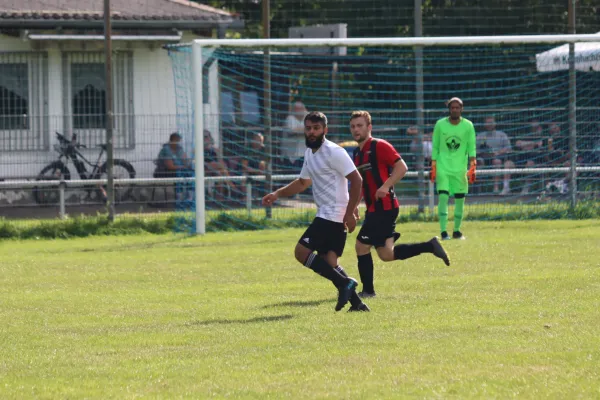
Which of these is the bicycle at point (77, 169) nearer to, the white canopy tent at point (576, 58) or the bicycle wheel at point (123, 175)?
the bicycle wheel at point (123, 175)

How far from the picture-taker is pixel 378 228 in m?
10.7

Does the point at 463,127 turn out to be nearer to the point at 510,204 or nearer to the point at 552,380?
the point at 510,204

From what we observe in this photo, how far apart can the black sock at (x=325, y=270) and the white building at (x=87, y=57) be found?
37.0ft

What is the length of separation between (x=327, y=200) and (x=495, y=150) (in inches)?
452

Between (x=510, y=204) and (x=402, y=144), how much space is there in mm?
2289

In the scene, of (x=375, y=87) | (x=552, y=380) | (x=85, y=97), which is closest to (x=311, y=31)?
(x=375, y=87)

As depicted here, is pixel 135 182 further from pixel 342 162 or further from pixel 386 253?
pixel 342 162

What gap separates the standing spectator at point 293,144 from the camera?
20453mm

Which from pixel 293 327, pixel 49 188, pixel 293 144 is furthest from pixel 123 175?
pixel 293 327

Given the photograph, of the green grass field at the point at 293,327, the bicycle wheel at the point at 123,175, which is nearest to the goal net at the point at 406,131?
the bicycle wheel at the point at 123,175

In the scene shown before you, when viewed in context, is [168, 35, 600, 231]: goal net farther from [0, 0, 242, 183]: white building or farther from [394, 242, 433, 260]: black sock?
[394, 242, 433, 260]: black sock

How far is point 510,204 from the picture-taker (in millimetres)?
20266

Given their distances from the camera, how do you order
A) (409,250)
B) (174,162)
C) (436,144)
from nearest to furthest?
(409,250) < (436,144) < (174,162)

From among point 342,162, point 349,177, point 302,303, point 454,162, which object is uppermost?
point 342,162
